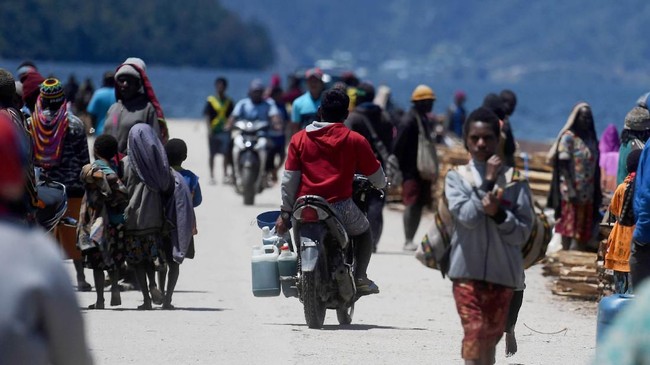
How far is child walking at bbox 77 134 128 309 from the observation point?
11438 millimetres

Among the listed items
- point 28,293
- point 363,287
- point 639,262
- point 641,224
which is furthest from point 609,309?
point 28,293

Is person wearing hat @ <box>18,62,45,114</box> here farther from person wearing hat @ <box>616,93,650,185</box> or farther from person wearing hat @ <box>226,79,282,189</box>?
person wearing hat @ <box>226,79,282,189</box>

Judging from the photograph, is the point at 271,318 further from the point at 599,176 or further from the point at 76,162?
the point at 599,176

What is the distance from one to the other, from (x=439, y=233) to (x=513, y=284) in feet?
1.36

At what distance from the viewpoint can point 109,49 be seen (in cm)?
18275

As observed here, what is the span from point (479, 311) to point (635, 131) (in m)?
5.49

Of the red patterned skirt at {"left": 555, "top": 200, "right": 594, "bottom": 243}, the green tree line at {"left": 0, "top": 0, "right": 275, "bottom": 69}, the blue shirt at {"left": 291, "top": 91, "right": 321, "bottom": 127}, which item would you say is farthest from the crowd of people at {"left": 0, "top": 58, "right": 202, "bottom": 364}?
the green tree line at {"left": 0, "top": 0, "right": 275, "bottom": 69}

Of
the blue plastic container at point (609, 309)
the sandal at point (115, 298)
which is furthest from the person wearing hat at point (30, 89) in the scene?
the blue plastic container at point (609, 309)

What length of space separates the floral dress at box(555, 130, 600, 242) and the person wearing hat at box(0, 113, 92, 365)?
11313mm

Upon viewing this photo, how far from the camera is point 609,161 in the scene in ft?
53.3

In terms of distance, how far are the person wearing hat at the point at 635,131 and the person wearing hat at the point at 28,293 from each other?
28.2 ft

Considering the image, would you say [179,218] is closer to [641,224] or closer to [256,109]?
[641,224]

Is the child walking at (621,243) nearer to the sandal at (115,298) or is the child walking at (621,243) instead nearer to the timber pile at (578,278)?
the timber pile at (578,278)

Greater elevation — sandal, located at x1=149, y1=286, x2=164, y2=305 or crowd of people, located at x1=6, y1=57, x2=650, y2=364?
crowd of people, located at x1=6, y1=57, x2=650, y2=364
